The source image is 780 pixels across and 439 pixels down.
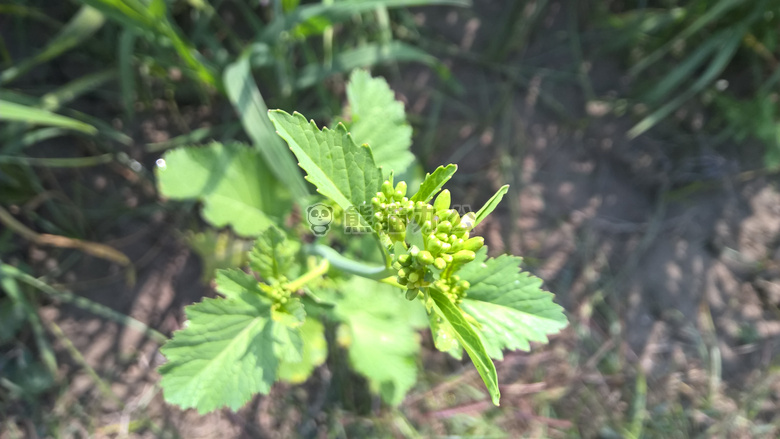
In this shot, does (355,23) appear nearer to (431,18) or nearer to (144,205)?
(431,18)

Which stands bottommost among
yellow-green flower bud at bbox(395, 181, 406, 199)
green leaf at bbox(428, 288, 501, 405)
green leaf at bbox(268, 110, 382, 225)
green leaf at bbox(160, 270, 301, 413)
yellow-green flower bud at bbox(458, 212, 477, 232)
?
green leaf at bbox(428, 288, 501, 405)

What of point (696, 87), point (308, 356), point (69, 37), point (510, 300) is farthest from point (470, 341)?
point (696, 87)

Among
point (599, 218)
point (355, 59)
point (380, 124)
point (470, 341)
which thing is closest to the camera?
point (470, 341)

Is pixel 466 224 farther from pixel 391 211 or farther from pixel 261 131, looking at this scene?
pixel 261 131

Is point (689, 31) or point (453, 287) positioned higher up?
point (689, 31)

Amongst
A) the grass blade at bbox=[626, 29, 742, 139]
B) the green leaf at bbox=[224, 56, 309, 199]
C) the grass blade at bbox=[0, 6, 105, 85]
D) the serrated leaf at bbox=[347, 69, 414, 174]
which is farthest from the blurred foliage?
the grass blade at bbox=[0, 6, 105, 85]

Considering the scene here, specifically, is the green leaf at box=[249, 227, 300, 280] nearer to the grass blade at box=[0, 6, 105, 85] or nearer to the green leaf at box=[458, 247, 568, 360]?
the green leaf at box=[458, 247, 568, 360]

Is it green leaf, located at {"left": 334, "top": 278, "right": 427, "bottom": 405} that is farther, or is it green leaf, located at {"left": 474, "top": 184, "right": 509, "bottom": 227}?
green leaf, located at {"left": 334, "top": 278, "right": 427, "bottom": 405}
